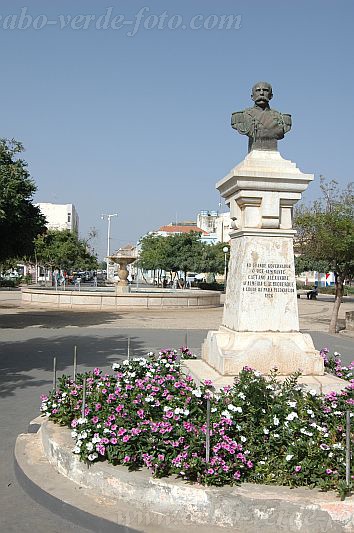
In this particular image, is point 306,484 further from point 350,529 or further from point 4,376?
point 4,376

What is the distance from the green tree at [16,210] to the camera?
1483 cm

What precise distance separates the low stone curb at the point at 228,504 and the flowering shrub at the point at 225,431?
107 millimetres

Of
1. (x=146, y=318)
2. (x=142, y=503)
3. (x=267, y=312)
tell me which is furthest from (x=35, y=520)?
(x=146, y=318)

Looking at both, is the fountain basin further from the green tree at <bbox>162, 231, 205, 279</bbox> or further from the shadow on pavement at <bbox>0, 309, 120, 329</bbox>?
the green tree at <bbox>162, 231, 205, 279</bbox>

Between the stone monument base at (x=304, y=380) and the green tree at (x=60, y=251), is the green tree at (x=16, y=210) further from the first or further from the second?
the green tree at (x=60, y=251)

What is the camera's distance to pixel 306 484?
380 centimetres

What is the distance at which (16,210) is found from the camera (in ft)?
49.9

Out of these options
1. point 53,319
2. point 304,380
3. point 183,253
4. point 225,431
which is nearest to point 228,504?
point 225,431

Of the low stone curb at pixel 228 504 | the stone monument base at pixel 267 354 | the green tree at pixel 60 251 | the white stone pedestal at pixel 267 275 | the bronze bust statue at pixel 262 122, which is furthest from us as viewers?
the green tree at pixel 60 251

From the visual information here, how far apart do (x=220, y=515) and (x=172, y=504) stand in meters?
0.36

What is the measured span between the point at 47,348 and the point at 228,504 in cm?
965

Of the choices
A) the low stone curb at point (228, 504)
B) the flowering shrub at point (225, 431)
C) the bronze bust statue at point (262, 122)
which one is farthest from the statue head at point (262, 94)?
the low stone curb at point (228, 504)

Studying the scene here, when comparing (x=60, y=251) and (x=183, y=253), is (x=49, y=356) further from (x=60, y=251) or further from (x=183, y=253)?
(x=60, y=251)

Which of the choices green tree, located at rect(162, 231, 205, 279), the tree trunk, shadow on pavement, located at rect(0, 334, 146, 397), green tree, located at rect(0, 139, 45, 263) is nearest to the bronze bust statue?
shadow on pavement, located at rect(0, 334, 146, 397)
